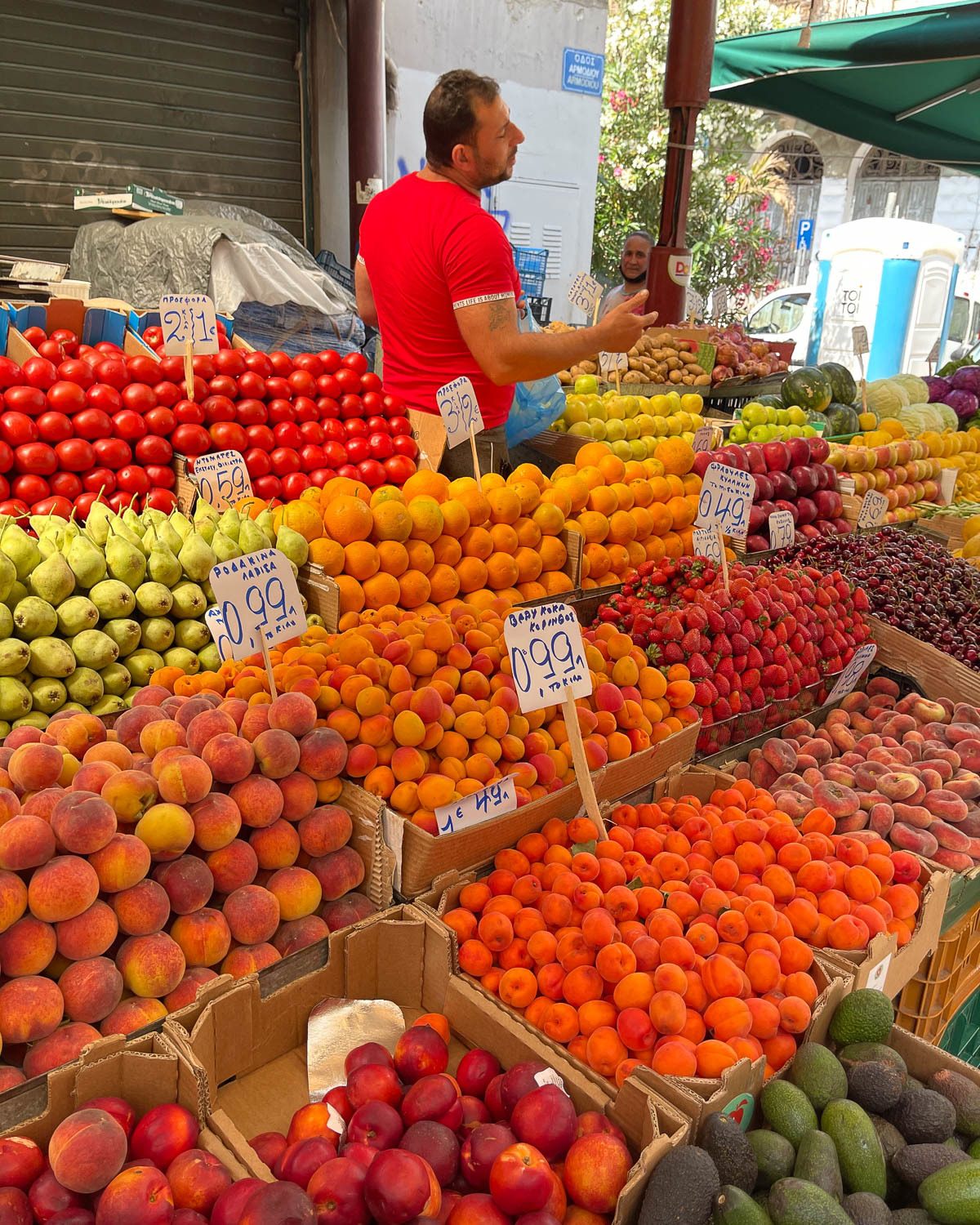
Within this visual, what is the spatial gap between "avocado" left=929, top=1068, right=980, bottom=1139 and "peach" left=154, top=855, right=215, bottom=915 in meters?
1.32

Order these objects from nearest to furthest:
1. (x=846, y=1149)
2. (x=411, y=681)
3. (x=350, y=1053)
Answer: (x=846, y=1149) → (x=350, y=1053) → (x=411, y=681)

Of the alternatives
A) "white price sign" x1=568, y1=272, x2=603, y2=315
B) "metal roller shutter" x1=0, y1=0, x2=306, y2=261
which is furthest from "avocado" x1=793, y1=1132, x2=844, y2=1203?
"metal roller shutter" x1=0, y1=0, x2=306, y2=261

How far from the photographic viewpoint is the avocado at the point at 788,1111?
146 centimetres

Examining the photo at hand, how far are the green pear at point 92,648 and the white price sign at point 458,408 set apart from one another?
1231 millimetres

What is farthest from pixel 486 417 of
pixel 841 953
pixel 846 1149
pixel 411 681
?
pixel 846 1149

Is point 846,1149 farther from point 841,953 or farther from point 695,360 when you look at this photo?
point 695,360

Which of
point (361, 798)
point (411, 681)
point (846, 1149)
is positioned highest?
point (411, 681)

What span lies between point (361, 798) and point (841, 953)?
985 mm

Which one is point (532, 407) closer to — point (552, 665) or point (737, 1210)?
point (552, 665)

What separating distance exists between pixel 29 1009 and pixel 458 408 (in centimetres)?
213

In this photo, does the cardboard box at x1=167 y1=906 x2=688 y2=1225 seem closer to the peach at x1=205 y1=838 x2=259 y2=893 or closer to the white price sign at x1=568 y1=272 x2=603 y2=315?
the peach at x1=205 y1=838 x2=259 y2=893

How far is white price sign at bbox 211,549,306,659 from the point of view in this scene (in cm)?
179

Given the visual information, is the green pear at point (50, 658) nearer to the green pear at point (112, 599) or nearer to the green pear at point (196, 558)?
the green pear at point (112, 599)

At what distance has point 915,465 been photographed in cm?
493
